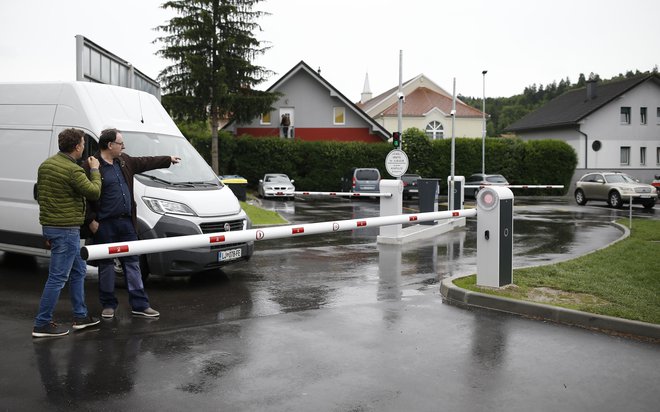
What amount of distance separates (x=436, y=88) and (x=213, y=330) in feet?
235

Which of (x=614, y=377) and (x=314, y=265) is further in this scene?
(x=314, y=265)

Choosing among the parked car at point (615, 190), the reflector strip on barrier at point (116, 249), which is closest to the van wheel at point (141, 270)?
the reflector strip on barrier at point (116, 249)

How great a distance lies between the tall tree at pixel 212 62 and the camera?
41.7 meters

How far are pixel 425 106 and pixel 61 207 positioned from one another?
195 feet

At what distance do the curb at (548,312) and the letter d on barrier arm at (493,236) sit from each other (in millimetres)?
494

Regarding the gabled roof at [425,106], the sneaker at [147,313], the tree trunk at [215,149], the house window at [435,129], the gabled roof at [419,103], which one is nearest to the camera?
the sneaker at [147,313]

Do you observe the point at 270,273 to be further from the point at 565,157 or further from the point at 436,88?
the point at 436,88

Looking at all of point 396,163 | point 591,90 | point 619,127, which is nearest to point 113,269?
point 396,163

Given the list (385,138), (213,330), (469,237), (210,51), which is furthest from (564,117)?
(213,330)

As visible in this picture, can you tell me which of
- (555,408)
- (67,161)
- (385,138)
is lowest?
(555,408)

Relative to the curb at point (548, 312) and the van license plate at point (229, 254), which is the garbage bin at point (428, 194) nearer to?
the curb at point (548, 312)

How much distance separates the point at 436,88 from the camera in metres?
75.8

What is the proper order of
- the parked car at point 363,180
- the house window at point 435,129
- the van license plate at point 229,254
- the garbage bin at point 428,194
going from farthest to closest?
the house window at point 435,129
the parked car at point 363,180
the garbage bin at point 428,194
the van license plate at point 229,254

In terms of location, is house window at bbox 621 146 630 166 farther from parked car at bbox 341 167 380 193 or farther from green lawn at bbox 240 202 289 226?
green lawn at bbox 240 202 289 226
